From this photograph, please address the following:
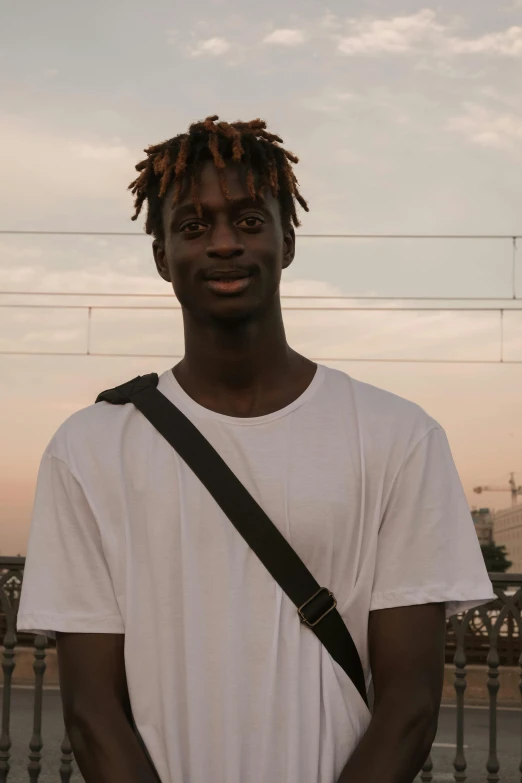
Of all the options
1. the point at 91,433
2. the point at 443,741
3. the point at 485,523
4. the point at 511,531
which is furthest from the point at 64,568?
the point at 511,531

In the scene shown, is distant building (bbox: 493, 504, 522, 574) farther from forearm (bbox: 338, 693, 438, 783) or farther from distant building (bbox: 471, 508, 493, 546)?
forearm (bbox: 338, 693, 438, 783)

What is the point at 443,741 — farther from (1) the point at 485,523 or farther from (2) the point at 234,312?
(1) the point at 485,523

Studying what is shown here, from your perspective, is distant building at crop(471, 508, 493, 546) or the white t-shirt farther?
distant building at crop(471, 508, 493, 546)

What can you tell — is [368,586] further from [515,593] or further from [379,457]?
[515,593]

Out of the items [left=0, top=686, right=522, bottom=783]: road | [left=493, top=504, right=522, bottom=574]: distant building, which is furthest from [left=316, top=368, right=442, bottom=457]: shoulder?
[left=493, top=504, right=522, bottom=574]: distant building

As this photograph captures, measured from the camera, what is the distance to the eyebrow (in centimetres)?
206

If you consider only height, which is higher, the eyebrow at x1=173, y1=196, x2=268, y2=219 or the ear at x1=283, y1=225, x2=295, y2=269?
the eyebrow at x1=173, y1=196, x2=268, y2=219

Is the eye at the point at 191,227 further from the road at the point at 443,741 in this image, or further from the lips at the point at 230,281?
the road at the point at 443,741

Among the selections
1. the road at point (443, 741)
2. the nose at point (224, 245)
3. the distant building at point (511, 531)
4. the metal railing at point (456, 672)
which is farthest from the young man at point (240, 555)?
the distant building at point (511, 531)

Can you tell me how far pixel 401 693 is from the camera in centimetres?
189

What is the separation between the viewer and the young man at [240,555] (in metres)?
1.87

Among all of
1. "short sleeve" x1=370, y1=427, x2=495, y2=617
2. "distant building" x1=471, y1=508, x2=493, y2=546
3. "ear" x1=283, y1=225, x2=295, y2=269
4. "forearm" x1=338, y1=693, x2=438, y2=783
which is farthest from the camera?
"distant building" x1=471, y1=508, x2=493, y2=546

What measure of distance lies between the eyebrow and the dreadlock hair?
0.01 meters

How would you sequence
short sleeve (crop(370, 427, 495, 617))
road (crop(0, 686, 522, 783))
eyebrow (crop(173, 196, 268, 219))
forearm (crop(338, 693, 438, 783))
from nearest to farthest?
forearm (crop(338, 693, 438, 783)) < short sleeve (crop(370, 427, 495, 617)) < eyebrow (crop(173, 196, 268, 219)) < road (crop(0, 686, 522, 783))
